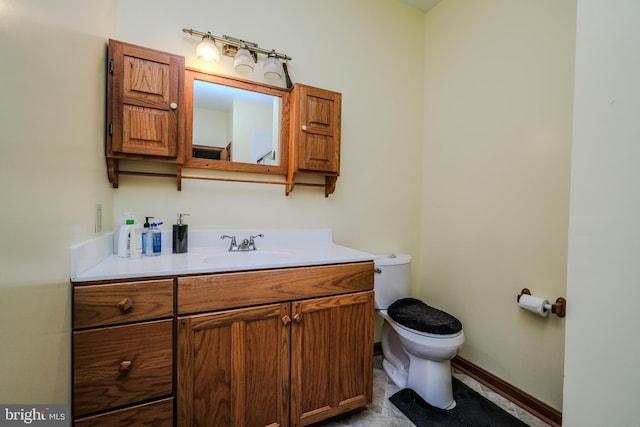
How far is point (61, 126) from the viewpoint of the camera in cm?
76

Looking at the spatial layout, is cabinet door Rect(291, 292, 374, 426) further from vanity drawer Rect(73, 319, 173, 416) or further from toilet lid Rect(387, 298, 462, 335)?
vanity drawer Rect(73, 319, 173, 416)

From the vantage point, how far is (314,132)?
5.08ft

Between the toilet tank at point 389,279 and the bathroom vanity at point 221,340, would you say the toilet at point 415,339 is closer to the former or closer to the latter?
the toilet tank at point 389,279

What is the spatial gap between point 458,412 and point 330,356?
0.84 metres

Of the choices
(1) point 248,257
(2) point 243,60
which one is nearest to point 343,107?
(2) point 243,60

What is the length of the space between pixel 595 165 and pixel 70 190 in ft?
4.77

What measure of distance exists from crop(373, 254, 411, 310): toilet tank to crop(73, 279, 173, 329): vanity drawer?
1198mm

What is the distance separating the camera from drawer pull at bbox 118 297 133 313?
85cm

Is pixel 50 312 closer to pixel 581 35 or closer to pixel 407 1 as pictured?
pixel 581 35

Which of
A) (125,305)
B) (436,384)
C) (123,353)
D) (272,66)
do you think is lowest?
(436,384)

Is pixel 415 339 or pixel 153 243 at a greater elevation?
pixel 153 243

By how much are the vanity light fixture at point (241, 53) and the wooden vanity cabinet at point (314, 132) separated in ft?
0.53

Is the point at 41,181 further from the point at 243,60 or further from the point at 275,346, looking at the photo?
the point at 243,60

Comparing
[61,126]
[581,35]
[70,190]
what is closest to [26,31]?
[61,126]
